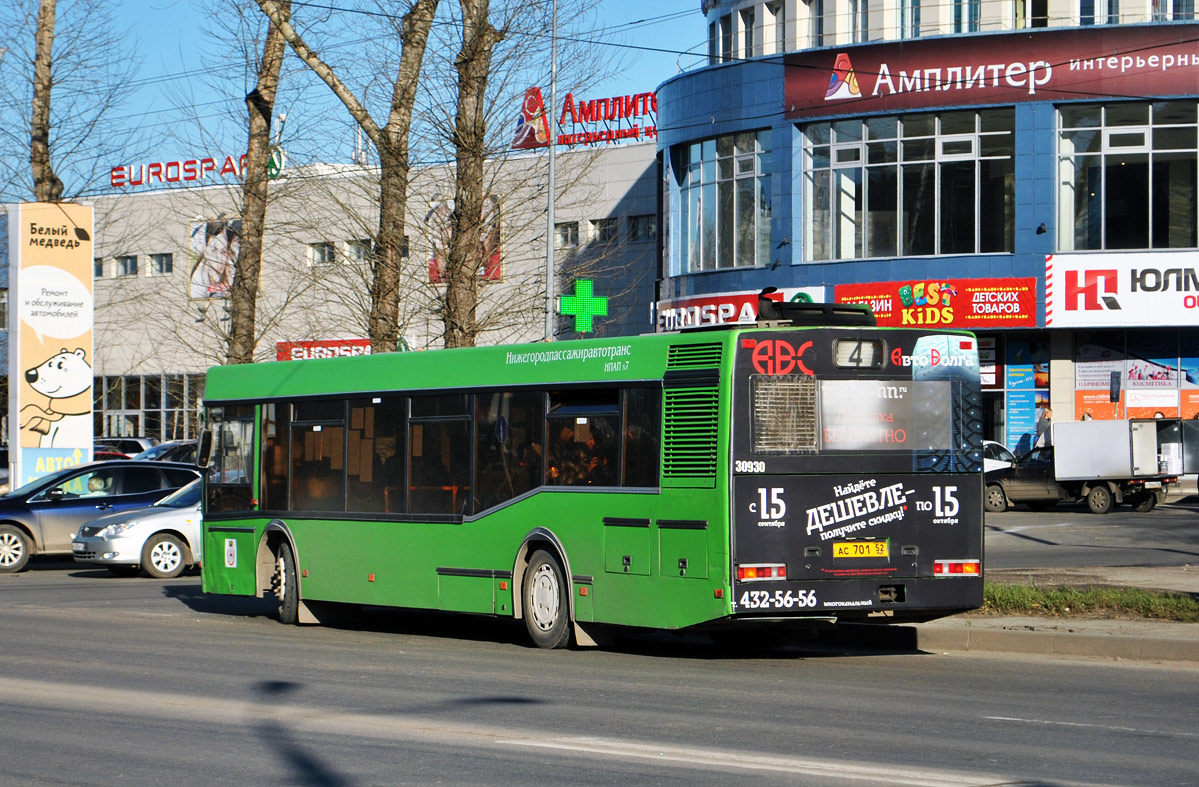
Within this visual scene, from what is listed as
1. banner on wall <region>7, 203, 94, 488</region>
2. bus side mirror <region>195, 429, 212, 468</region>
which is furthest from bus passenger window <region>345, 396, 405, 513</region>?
banner on wall <region>7, 203, 94, 488</region>

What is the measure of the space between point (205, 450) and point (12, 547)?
8.05 metres

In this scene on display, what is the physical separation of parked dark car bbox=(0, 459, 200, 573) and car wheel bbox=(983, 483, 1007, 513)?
1645 centimetres

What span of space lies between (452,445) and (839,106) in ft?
83.0

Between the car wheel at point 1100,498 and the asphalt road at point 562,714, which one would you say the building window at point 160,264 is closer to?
the car wheel at point 1100,498

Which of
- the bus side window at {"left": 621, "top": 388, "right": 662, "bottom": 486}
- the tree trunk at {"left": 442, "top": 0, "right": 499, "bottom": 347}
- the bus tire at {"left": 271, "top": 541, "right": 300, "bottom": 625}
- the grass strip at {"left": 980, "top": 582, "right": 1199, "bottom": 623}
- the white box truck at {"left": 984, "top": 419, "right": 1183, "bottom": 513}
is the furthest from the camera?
the white box truck at {"left": 984, "top": 419, "right": 1183, "bottom": 513}

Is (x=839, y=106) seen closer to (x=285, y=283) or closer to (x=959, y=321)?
(x=959, y=321)

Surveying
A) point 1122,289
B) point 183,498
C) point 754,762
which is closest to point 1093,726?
point 754,762

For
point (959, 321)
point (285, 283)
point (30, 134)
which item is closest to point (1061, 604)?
point (959, 321)

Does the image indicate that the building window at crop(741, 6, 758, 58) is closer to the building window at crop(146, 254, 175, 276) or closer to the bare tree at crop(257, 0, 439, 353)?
the bare tree at crop(257, 0, 439, 353)

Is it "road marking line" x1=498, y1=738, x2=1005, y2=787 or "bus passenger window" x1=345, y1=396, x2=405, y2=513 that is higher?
"bus passenger window" x1=345, y1=396, x2=405, y2=513

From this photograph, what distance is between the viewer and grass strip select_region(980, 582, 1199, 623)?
45.1ft

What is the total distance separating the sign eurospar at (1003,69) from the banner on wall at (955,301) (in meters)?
4.25

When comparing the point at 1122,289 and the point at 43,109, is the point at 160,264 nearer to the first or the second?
the point at 43,109

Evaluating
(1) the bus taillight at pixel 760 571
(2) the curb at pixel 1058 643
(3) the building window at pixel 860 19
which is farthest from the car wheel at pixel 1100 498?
(1) the bus taillight at pixel 760 571
